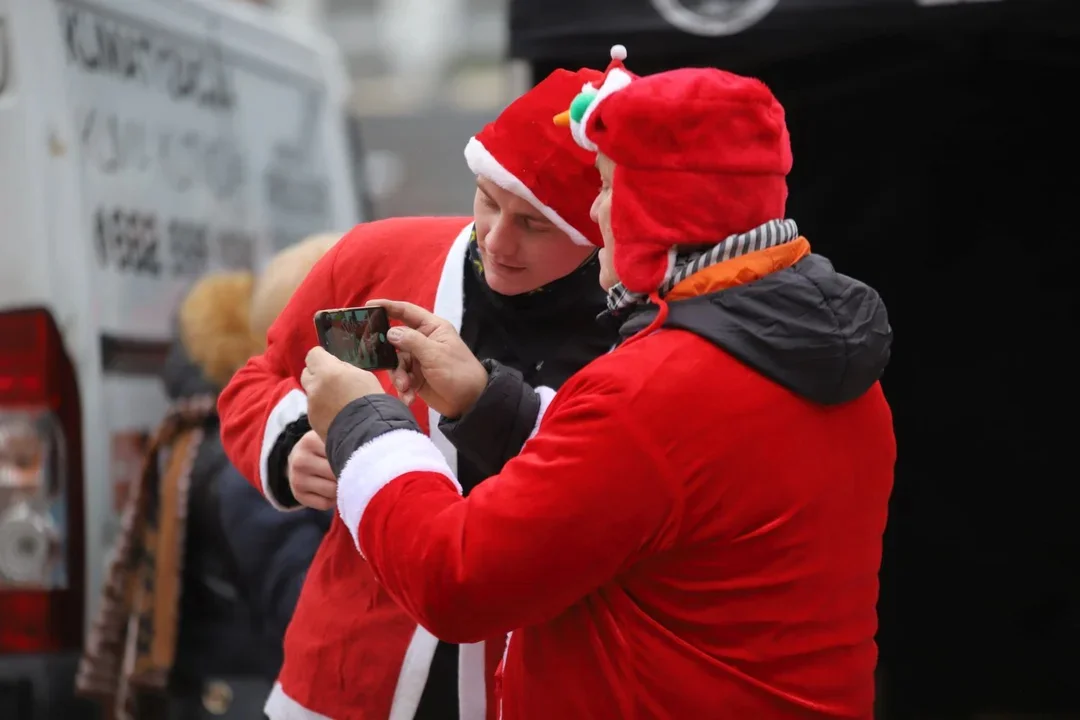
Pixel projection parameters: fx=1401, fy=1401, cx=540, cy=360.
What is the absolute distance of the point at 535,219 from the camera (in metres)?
1.99

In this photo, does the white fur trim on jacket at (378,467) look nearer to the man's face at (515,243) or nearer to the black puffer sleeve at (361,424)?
the black puffer sleeve at (361,424)

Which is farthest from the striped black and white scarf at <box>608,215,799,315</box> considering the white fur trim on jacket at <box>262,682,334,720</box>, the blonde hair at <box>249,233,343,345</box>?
the blonde hair at <box>249,233,343,345</box>

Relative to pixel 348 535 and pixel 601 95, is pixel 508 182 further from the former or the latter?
pixel 348 535

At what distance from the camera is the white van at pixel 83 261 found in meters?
3.17

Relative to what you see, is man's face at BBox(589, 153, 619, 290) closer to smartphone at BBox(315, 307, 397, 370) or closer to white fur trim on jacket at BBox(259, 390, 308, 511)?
smartphone at BBox(315, 307, 397, 370)

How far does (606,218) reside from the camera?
1.73 metres

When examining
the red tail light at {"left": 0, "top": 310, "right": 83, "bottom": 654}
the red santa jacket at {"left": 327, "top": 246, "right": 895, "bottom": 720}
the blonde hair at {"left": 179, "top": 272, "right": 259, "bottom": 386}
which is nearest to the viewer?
the red santa jacket at {"left": 327, "top": 246, "right": 895, "bottom": 720}

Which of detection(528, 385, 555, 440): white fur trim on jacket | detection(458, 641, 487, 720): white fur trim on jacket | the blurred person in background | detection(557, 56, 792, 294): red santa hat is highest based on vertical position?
detection(557, 56, 792, 294): red santa hat

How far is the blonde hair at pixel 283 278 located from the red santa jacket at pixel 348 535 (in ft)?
2.60

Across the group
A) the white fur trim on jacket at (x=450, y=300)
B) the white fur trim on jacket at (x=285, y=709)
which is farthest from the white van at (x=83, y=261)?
the white fur trim on jacket at (x=450, y=300)

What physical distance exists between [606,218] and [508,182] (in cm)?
28

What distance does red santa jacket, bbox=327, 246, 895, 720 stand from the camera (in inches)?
61.6

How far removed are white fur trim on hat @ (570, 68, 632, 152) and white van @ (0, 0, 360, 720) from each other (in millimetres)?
1837

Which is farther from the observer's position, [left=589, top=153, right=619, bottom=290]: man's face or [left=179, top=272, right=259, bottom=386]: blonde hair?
[left=179, top=272, right=259, bottom=386]: blonde hair
